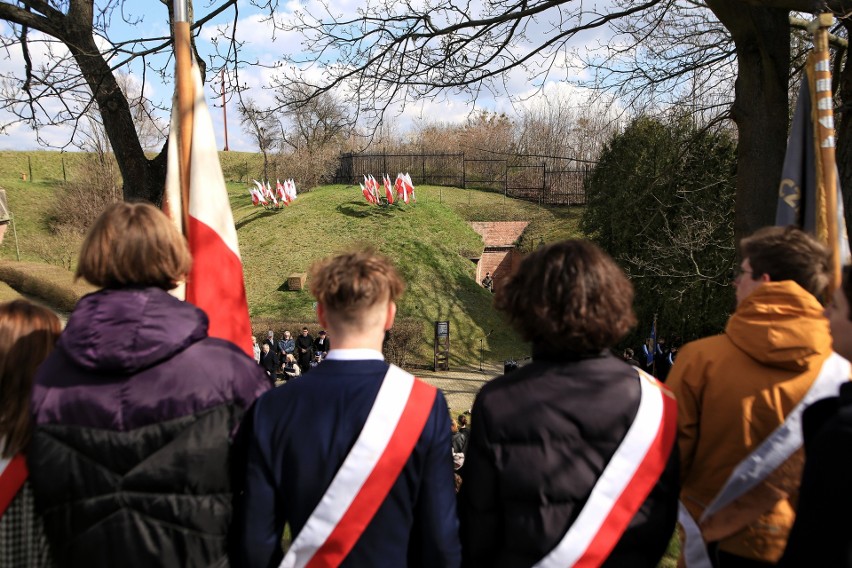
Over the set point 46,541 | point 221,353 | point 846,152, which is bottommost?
point 46,541

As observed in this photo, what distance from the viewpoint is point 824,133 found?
279cm

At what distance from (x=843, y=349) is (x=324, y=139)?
5519mm

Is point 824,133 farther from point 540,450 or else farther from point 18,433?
point 18,433

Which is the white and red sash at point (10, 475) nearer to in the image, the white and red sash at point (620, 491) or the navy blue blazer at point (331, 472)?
the navy blue blazer at point (331, 472)

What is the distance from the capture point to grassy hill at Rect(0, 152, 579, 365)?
19.5 m

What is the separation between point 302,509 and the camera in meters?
1.63

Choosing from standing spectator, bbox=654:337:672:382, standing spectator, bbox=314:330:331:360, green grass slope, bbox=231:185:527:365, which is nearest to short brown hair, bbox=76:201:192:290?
standing spectator, bbox=654:337:672:382

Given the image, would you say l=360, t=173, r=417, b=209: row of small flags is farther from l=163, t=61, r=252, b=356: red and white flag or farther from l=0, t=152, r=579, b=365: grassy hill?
l=163, t=61, r=252, b=356: red and white flag

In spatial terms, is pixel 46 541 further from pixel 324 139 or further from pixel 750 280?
pixel 324 139

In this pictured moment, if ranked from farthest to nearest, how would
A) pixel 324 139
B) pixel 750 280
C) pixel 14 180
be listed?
pixel 14 180 < pixel 324 139 < pixel 750 280

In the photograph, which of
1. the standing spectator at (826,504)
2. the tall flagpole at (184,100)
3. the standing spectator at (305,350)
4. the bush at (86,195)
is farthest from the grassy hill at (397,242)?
the standing spectator at (826,504)

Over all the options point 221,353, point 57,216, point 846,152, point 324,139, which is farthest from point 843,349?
point 57,216

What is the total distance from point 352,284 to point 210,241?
4.20 ft

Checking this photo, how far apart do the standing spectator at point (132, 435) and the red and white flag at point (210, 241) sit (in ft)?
3.03
